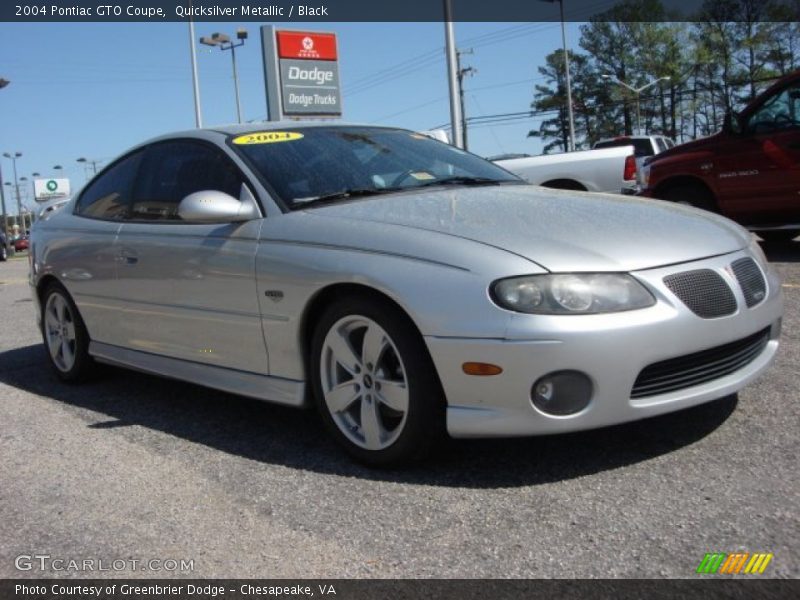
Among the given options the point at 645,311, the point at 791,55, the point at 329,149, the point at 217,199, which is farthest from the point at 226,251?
the point at 791,55

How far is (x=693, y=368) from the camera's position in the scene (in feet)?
10.3

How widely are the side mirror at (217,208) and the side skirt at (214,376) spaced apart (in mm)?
714

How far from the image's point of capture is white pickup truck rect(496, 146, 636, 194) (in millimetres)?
11844

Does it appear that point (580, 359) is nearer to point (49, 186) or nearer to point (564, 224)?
point (564, 224)

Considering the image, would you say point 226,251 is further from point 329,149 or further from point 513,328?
point 513,328

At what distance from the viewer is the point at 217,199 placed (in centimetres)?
380

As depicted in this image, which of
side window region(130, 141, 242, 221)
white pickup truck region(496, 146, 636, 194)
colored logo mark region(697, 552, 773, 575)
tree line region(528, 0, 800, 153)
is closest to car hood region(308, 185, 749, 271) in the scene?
side window region(130, 141, 242, 221)

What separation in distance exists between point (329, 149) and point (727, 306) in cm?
205

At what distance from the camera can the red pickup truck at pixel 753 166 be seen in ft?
26.4

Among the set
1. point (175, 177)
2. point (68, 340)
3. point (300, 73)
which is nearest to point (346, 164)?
point (175, 177)

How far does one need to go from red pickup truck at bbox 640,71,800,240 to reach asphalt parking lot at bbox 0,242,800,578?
446cm

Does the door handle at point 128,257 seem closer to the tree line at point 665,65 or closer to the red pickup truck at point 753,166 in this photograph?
the red pickup truck at point 753,166

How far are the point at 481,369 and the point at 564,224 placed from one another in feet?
2.44

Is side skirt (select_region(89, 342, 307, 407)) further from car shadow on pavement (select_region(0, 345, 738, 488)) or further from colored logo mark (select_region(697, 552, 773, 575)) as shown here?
colored logo mark (select_region(697, 552, 773, 575))
